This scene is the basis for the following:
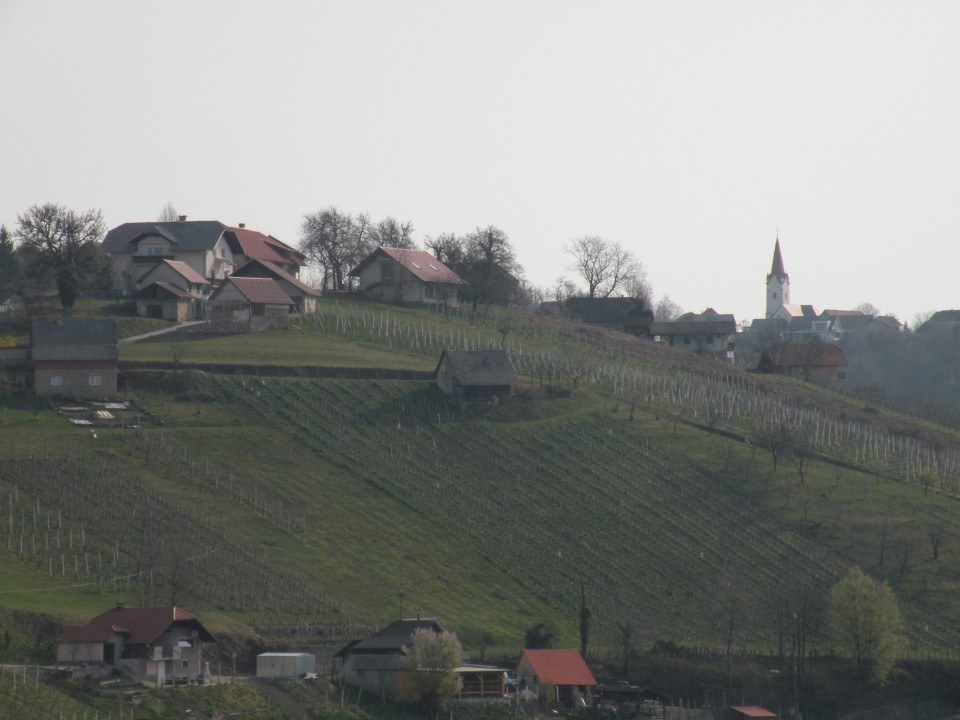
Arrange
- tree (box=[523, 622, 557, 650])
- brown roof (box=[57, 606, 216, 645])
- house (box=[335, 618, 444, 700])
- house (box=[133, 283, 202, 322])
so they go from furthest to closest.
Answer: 1. house (box=[133, 283, 202, 322])
2. tree (box=[523, 622, 557, 650])
3. house (box=[335, 618, 444, 700])
4. brown roof (box=[57, 606, 216, 645])

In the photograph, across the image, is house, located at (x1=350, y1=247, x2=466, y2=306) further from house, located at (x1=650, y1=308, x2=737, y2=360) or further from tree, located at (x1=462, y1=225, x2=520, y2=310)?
house, located at (x1=650, y1=308, x2=737, y2=360)

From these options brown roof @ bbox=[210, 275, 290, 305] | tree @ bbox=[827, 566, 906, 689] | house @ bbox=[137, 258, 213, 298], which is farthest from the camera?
house @ bbox=[137, 258, 213, 298]

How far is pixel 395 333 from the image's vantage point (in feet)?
319

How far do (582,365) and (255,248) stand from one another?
32676 mm

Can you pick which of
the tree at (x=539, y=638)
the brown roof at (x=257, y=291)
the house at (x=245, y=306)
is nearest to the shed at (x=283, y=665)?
the tree at (x=539, y=638)

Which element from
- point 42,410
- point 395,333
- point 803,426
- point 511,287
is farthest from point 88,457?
point 511,287

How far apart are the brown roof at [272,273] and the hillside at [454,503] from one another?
9.23 metres

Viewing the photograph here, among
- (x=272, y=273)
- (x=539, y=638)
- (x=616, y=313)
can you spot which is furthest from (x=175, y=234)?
(x=539, y=638)

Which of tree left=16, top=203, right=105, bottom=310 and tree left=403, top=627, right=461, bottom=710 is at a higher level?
tree left=16, top=203, right=105, bottom=310

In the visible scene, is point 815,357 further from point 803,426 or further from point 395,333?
point 395,333

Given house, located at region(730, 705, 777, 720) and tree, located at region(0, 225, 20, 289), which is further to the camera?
tree, located at region(0, 225, 20, 289)

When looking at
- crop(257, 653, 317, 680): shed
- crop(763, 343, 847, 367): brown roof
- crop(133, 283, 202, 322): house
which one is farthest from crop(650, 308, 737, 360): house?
crop(257, 653, 317, 680): shed

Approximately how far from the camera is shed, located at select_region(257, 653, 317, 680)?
4894 centimetres

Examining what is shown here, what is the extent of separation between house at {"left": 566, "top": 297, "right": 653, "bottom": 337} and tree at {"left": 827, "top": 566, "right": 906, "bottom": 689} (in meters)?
65.9
